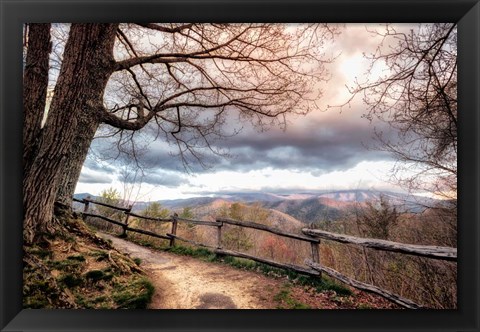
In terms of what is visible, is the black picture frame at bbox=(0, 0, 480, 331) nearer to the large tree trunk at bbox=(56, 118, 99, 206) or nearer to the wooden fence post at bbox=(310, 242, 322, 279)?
the large tree trunk at bbox=(56, 118, 99, 206)

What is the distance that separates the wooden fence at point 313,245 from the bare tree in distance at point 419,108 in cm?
54

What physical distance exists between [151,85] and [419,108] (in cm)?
272

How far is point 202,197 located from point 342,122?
5.03 feet

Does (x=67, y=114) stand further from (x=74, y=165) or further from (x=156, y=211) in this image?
(x=156, y=211)

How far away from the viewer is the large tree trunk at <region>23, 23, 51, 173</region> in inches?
91.0

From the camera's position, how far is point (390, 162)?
7.77 ft

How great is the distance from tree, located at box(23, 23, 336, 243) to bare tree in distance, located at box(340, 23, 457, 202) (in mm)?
560

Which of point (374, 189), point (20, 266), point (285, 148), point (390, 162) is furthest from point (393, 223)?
point (20, 266)

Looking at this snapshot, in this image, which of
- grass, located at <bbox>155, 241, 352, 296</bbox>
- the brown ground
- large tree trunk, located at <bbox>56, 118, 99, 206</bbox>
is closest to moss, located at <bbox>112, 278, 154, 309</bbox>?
the brown ground

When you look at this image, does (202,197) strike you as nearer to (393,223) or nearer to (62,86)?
(62,86)

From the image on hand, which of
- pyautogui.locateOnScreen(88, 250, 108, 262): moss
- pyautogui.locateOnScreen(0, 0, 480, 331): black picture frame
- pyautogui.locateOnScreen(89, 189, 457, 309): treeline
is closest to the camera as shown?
pyautogui.locateOnScreen(0, 0, 480, 331): black picture frame

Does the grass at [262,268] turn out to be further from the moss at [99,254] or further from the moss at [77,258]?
the moss at [77,258]

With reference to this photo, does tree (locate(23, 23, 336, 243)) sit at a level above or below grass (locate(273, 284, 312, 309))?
above

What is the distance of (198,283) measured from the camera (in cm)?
255
